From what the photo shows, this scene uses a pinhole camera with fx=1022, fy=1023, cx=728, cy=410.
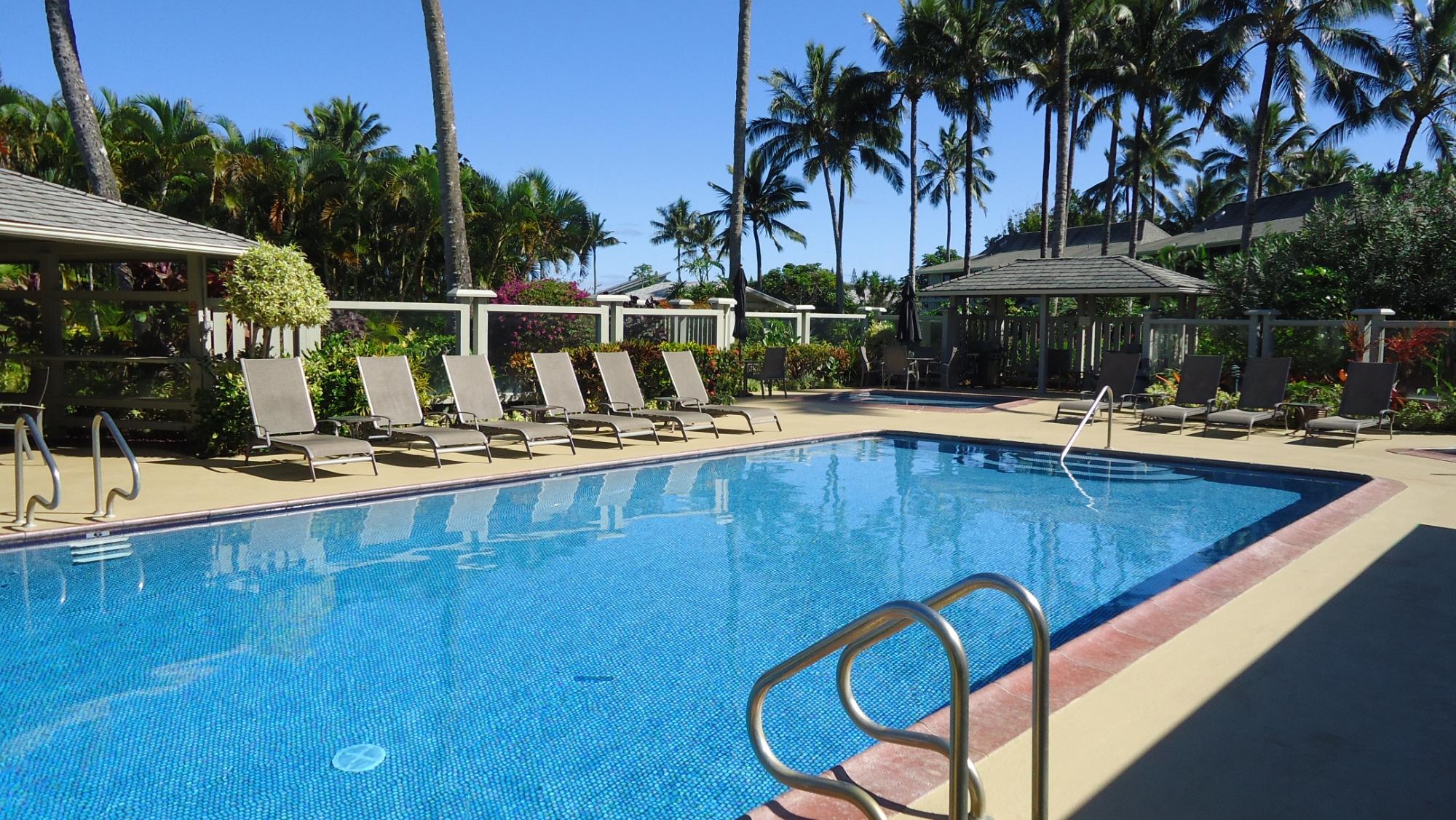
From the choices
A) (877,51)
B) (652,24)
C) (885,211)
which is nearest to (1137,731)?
(652,24)

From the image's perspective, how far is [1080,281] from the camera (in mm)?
20078

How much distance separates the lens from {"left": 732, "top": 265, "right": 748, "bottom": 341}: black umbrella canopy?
1675 cm

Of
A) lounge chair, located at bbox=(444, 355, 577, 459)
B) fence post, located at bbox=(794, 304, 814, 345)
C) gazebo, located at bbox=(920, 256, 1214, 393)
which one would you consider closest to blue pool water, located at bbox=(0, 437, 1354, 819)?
lounge chair, located at bbox=(444, 355, 577, 459)

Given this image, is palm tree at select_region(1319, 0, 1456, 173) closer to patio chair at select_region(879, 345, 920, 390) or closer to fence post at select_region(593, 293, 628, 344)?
patio chair at select_region(879, 345, 920, 390)

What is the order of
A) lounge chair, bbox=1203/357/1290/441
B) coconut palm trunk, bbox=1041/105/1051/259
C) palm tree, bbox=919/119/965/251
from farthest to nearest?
palm tree, bbox=919/119/965/251, coconut palm trunk, bbox=1041/105/1051/259, lounge chair, bbox=1203/357/1290/441

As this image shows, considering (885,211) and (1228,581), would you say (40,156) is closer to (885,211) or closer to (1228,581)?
(1228,581)

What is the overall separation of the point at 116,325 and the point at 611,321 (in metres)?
6.28

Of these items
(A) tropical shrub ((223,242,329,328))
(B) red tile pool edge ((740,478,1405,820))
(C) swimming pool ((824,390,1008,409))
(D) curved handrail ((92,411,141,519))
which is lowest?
(B) red tile pool edge ((740,478,1405,820))

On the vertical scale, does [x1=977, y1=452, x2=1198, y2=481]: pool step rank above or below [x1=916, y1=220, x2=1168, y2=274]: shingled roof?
below

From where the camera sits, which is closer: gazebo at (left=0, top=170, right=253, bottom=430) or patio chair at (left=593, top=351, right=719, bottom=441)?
gazebo at (left=0, top=170, right=253, bottom=430)

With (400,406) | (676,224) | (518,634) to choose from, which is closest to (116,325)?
(400,406)

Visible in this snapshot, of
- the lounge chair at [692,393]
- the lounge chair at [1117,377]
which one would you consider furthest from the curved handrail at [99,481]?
the lounge chair at [1117,377]

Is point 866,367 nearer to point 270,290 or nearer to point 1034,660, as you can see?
point 270,290

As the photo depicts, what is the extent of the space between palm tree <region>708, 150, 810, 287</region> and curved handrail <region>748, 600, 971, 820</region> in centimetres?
4401
